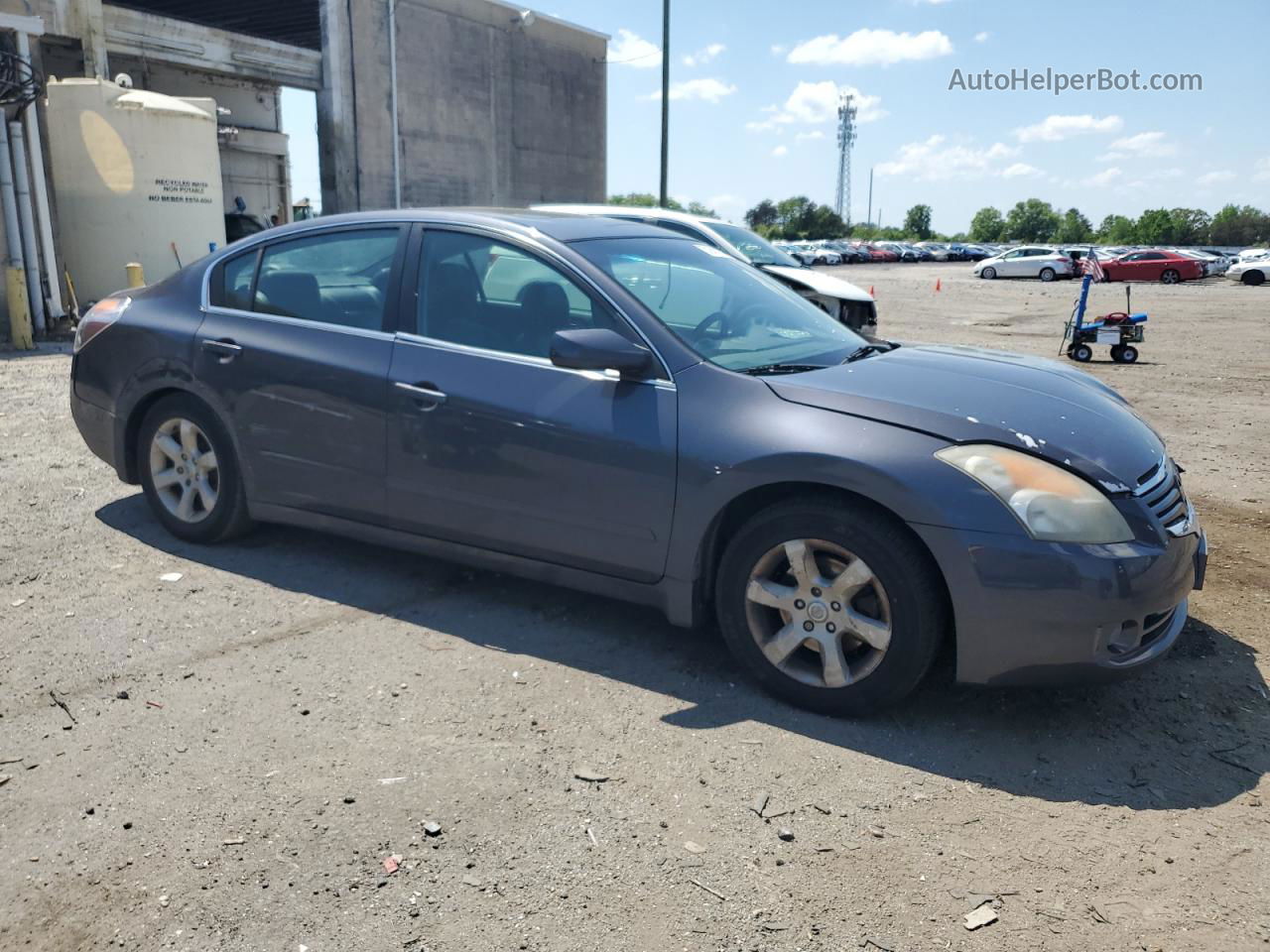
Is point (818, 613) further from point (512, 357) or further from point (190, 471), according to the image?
point (190, 471)

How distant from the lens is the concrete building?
25062 mm

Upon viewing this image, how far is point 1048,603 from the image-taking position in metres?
3.21

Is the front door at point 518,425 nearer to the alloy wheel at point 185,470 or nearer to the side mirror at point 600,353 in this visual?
the side mirror at point 600,353

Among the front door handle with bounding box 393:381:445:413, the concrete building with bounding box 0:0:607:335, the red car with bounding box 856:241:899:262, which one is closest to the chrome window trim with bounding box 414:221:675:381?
the front door handle with bounding box 393:381:445:413

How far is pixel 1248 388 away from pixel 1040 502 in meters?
10.2

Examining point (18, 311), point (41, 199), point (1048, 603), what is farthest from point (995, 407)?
point (41, 199)

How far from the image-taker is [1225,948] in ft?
8.04

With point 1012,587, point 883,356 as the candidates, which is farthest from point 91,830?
point 883,356

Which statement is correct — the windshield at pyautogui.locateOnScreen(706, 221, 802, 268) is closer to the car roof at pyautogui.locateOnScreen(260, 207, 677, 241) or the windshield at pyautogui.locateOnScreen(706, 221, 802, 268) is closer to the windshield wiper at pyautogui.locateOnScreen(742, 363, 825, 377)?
the car roof at pyautogui.locateOnScreen(260, 207, 677, 241)

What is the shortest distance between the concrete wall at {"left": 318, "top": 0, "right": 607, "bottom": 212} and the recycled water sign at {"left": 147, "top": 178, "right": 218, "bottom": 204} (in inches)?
470

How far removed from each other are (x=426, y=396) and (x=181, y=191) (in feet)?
46.3

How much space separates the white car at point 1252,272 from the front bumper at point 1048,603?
4595 centimetres

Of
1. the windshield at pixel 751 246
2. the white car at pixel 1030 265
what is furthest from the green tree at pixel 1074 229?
the windshield at pixel 751 246

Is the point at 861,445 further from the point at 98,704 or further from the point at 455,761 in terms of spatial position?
the point at 98,704
